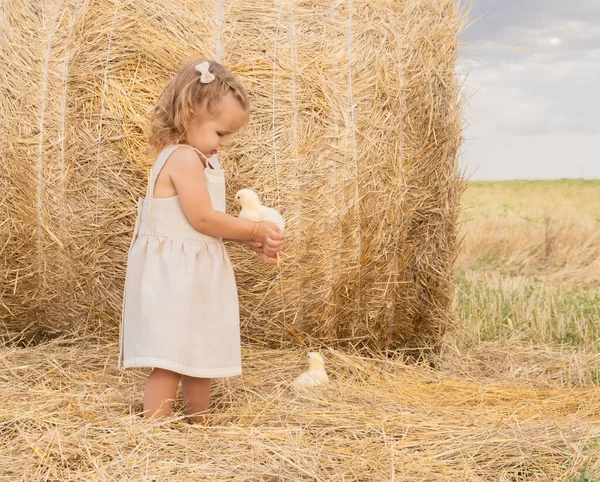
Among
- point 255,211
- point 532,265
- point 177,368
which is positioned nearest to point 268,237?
point 255,211

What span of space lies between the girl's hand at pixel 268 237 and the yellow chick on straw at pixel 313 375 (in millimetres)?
614

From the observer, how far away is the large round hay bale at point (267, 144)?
3.36m

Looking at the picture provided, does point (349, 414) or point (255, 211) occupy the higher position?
point (255, 211)

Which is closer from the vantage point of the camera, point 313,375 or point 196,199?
point 196,199

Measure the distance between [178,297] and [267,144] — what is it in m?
0.82

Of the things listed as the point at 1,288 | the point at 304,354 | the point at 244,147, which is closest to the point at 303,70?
the point at 244,147

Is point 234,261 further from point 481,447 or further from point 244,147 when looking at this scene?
point 481,447

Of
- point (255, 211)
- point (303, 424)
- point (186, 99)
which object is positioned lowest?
point (303, 424)

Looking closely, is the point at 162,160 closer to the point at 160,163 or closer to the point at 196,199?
the point at 160,163

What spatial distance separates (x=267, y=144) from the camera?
131 inches

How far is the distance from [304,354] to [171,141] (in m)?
1.19

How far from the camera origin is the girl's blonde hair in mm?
2832

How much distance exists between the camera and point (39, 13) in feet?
12.0

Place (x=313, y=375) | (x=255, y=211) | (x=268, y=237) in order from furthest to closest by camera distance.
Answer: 1. (x=313, y=375)
2. (x=255, y=211)
3. (x=268, y=237)
